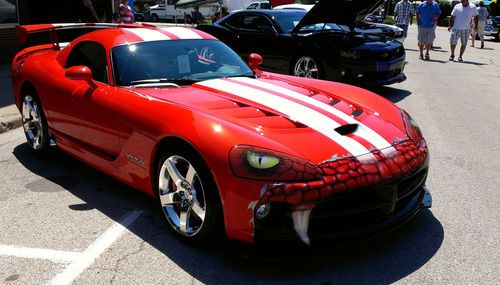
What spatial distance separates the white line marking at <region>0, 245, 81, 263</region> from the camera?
9.82ft

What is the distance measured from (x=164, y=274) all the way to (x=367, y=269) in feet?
3.83

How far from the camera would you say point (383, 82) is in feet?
24.9

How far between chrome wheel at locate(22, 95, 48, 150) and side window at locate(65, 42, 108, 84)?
2.04 feet

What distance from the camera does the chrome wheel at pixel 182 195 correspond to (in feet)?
9.66

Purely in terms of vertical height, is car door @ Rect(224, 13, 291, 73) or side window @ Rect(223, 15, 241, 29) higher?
side window @ Rect(223, 15, 241, 29)

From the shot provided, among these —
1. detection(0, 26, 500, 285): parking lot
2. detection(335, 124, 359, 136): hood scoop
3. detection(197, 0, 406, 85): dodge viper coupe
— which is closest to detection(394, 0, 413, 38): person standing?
detection(197, 0, 406, 85): dodge viper coupe

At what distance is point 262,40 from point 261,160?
619cm

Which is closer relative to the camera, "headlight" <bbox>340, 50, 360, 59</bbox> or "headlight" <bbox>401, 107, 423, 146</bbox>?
"headlight" <bbox>401, 107, 423, 146</bbox>

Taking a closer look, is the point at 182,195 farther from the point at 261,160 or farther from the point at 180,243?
the point at 261,160

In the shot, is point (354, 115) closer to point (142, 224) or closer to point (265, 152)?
point (265, 152)

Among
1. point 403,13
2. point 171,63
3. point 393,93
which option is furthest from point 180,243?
point 403,13

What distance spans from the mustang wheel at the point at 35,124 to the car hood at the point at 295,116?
5.20 feet

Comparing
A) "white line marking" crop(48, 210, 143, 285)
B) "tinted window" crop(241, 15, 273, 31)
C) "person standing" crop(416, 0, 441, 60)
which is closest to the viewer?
"white line marking" crop(48, 210, 143, 285)

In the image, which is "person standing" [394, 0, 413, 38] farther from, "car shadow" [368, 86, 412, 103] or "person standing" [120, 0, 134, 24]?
"person standing" [120, 0, 134, 24]
